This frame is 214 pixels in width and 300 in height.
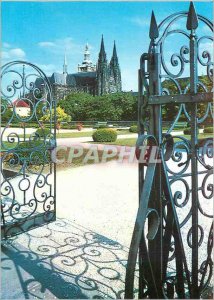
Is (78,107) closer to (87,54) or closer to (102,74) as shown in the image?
(102,74)

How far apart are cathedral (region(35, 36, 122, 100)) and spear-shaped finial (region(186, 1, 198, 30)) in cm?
6564

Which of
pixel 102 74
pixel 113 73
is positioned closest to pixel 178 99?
pixel 102 74

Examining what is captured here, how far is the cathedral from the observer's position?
224 feet

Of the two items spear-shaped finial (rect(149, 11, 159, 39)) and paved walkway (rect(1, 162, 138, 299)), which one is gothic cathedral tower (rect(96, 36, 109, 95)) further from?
spear-shaped finial (rect(149, 11, 159, 39))

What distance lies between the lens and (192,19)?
5.48 feet

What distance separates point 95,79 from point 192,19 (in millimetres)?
73774

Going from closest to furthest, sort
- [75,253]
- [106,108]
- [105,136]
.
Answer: [75,253] → [105,136] → [106,108]

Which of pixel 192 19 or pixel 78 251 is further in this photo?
pixel 78 251

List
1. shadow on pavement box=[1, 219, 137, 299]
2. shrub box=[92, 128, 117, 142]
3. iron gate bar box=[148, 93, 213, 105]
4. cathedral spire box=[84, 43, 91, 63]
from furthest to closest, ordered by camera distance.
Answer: cathedral spire box=[84, 43, 91, 63]
shrub box=[92, 128, 117, 142]
shadow on pavement box=[1, 219, 137, 299]
iron gate bar box=[148, 93, 213, 105]

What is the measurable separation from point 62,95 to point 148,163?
219 feet

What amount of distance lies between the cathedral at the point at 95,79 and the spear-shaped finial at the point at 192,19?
65644 mm

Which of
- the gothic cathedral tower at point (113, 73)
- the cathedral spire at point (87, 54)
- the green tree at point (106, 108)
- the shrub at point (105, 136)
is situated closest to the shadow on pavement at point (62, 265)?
the shrub at point (105, 136)

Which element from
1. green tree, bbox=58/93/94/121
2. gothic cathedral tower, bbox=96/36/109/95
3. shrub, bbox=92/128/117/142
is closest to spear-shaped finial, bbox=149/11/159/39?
shrub, bbox=92/128/117/142

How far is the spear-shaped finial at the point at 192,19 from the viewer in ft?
5.43
